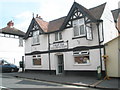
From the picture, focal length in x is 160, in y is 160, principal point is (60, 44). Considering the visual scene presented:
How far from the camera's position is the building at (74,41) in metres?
15.3

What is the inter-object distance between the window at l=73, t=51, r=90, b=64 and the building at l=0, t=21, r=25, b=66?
1497 centimetres

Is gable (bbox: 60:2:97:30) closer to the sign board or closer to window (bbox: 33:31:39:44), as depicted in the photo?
the sign board

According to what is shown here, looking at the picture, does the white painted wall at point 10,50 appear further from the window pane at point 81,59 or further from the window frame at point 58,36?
the window pane at point 81,59

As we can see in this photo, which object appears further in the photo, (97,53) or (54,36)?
(54,36)

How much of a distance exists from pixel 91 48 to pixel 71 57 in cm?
261

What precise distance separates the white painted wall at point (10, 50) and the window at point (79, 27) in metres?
15.1

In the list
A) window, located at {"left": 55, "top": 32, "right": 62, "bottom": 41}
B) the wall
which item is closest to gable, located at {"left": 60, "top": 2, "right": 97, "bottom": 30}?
window, located at {"left": 55, "top": 32, "right": 62, "bottom": 41}

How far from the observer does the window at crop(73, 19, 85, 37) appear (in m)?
16.4

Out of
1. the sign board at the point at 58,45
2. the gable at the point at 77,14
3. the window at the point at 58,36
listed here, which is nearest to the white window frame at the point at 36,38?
the sign board at the point at 58,45

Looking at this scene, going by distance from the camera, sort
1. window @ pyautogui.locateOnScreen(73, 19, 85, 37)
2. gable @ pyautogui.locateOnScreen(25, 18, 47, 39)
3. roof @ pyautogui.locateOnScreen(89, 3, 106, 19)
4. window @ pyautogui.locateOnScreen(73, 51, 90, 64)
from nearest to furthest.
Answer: roof @ pyautogui.locateOnScreen(89, 3, 106, 19) < window @ pyautogui.locateOnScreen(73, 51, 90, 64) < window @ pyautogui.locateOnScreen(73, 19, 85, 37) < gable @ pyautogui.locateOnScreen(25, 18, 47, 39)

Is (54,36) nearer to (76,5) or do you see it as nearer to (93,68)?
(76,5)

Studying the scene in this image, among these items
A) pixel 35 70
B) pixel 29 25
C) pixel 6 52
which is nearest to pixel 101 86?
pixel 35 70

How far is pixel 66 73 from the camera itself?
17500 millimetres

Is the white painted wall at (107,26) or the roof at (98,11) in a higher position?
the roof at (98,11)
